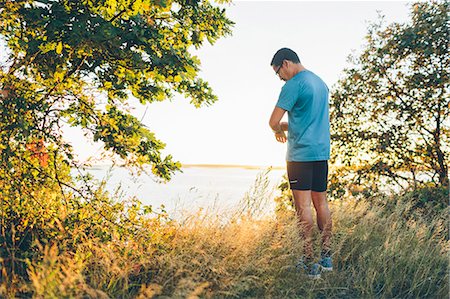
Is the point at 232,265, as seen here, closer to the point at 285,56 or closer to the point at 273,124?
the point at 273,124

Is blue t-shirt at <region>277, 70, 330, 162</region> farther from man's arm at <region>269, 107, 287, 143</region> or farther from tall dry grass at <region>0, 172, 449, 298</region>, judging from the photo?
tall dry grass at <region>0, 172, 449, 298</region>

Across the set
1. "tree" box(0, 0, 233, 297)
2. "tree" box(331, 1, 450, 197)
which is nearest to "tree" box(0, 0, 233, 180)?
"tree" box(0, 0, 233, 297)

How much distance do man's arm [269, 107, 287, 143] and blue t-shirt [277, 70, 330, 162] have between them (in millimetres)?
51

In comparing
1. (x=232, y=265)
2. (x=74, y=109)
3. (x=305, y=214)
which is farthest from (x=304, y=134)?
(x=74, y=109)

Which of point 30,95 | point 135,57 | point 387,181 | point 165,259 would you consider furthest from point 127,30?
point 387,181

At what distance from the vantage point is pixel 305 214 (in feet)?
14.3

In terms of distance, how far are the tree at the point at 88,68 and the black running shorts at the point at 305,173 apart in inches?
43.3

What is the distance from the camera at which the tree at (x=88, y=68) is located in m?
3.75

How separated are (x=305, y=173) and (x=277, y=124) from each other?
515mm

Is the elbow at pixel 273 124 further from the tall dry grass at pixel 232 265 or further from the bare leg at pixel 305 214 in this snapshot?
the tall dry grass at pixel 232 265

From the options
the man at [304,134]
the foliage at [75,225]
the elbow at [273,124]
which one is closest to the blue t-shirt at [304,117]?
the man at [304,134]

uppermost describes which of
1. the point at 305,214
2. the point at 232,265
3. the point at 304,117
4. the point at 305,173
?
the point at 304,117

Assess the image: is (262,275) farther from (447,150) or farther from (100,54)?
(447,150)

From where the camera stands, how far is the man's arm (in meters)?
4.26
